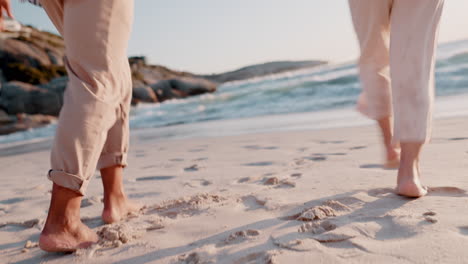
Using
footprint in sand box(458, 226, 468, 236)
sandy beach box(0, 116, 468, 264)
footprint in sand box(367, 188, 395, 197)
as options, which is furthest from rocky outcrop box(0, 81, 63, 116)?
footprint in sand box(458, 226, 468, 236)

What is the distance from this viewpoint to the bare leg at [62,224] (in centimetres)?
128

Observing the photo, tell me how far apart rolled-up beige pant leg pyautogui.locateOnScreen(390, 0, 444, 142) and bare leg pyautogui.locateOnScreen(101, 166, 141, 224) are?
3.76ft

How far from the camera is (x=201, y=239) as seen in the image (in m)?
1.34

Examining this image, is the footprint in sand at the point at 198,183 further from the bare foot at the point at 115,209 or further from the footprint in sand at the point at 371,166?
the footprint in sand at the point at 371,166

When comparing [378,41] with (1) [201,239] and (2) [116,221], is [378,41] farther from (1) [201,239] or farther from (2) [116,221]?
(2) [116,221]

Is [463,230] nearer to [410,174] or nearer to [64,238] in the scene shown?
[410,174]

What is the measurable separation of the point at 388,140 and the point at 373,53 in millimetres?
422

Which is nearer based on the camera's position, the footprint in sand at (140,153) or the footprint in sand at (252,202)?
the footprint in sand at (252,202)

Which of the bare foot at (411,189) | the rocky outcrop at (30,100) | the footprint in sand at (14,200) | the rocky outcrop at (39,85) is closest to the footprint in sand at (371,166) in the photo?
the bare foot at (411,189)

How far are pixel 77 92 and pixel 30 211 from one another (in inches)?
39.6

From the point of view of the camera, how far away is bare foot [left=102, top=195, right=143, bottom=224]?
5.43 feet

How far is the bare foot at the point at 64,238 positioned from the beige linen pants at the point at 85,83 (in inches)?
5.8

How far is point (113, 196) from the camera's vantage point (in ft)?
5.52

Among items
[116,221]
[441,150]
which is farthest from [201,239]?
[441,150]
